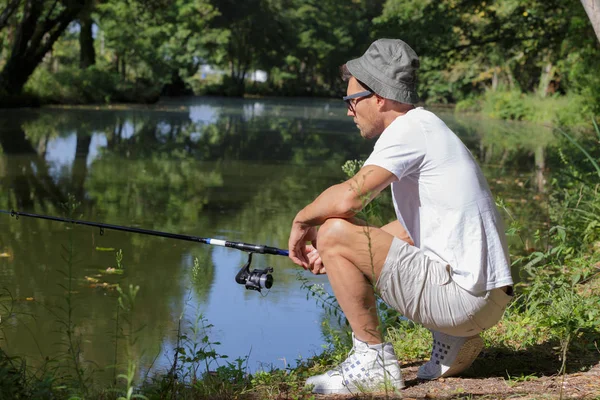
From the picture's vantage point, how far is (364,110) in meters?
3.31

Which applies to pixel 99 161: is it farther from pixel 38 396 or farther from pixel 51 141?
pixel 38 396

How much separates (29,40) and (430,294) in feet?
82.5

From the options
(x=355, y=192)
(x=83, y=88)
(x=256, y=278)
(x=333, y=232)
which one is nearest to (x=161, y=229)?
(x=256, y=278)

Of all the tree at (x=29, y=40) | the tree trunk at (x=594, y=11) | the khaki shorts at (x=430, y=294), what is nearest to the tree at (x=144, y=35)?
the tree at (x=29, y=40)

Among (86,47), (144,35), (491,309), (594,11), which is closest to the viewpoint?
(491,309)

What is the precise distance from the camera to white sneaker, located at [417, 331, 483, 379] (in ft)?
10.9

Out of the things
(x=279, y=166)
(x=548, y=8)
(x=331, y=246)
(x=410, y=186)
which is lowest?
(x=279, y=166)

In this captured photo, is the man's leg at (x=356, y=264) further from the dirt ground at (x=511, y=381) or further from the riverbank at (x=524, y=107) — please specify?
the riverbank at (x=524, y=107)

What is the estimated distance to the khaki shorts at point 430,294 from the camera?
3.10 metres

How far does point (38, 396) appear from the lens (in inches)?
107

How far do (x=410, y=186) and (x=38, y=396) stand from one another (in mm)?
1472

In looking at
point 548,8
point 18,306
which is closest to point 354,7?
point 548,8

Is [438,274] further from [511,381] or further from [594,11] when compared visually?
[594,11]

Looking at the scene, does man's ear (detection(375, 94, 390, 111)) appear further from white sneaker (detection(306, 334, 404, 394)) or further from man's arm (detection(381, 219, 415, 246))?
white sneaker (detection(306, 334, 404, 394))
